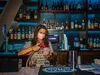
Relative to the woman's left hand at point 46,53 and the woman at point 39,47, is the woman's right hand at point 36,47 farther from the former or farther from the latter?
the woman's left hand at point 46,53

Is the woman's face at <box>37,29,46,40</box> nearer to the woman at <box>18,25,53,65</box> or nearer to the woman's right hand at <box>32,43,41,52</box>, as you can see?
the woman at <box>18,25,53,65</box>

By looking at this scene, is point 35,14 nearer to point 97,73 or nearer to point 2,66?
point 2,66

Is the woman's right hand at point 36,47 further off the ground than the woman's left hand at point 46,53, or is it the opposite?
the woman's right hand at point 36,47

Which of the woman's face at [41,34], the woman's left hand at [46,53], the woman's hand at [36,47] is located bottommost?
the woman's left hand at [46,53]

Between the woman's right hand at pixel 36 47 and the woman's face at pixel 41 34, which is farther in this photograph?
the woman's face at pixel 41 34

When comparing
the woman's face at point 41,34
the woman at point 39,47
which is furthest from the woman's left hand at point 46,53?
the woman's face at point 41,34

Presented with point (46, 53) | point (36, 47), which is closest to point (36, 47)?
point (36, 47)

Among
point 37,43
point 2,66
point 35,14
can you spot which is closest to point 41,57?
point 37,43

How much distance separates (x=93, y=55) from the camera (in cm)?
445

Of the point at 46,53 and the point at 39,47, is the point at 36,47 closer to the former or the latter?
the point at 39,47

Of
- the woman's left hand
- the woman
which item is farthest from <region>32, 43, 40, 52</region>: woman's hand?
the woman's left hand

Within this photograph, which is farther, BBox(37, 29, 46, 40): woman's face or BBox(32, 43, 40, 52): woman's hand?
BBox(37, 29, 46, 40): woman's face

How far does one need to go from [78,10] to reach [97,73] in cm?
286

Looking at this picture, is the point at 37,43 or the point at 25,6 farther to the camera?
the point at 25,6
